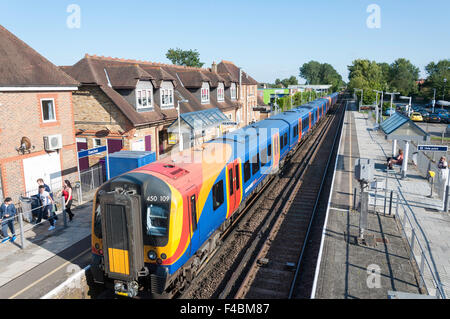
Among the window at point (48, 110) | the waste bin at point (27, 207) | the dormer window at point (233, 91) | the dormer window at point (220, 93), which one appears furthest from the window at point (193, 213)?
the dormer window at point (233, 91)

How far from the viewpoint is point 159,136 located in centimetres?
2491

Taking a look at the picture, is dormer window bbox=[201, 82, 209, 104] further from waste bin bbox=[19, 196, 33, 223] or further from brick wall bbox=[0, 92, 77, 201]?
waste bin bbox=[19, 196, 33, 223]

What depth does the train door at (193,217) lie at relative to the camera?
→ 331 inches

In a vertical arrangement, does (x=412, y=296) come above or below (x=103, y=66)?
below

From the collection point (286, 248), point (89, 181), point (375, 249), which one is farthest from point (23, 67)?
point (375, 249)

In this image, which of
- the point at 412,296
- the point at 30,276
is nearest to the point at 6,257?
the point at 30,276

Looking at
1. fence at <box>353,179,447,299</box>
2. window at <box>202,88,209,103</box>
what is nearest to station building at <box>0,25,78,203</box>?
fence at <box>353,179,447,299</box>

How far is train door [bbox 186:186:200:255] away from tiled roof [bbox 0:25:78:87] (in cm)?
1031

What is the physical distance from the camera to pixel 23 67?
15367mm

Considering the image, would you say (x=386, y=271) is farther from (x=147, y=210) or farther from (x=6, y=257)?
(x=6, y=257)

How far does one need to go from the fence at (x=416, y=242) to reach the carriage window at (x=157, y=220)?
5.89 meters

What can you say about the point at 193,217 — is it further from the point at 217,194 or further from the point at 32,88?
the point at 32,88

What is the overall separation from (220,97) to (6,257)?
26.6 m

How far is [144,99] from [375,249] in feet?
56.0
